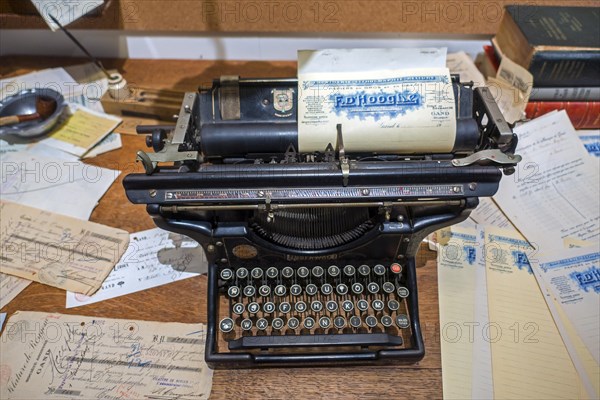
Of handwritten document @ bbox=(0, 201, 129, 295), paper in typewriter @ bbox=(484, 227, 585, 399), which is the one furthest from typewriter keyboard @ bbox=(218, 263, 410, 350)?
handwritten document @ bbox=(0, 201, 129, 295)

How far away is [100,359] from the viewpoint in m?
1.39

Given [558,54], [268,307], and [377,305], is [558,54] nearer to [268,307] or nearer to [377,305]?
[377,305]

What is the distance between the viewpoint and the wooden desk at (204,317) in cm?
134

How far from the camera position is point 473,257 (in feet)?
5.24

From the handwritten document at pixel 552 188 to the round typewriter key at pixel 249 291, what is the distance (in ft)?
3.35

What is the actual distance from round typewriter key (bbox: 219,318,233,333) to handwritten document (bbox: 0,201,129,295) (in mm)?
499

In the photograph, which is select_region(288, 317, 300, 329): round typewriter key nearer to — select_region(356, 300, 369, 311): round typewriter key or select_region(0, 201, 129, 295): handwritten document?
select_region(356, 300, 369, 311): round typewriter key

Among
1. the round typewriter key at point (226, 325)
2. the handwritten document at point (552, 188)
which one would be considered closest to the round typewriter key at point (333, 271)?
the round typewriter key at point (226, 325)

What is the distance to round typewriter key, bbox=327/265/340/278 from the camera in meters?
1.39

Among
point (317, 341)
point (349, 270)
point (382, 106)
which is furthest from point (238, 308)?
point (382, 106)

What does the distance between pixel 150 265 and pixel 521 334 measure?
1.27 metres

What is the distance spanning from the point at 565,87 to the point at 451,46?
0.54 m

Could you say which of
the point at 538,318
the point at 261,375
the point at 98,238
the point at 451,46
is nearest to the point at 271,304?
the point at 261,375

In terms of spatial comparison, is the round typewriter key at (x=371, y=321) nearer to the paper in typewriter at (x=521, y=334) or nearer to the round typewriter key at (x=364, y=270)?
the round typewriter key at (x=364, y=270)
